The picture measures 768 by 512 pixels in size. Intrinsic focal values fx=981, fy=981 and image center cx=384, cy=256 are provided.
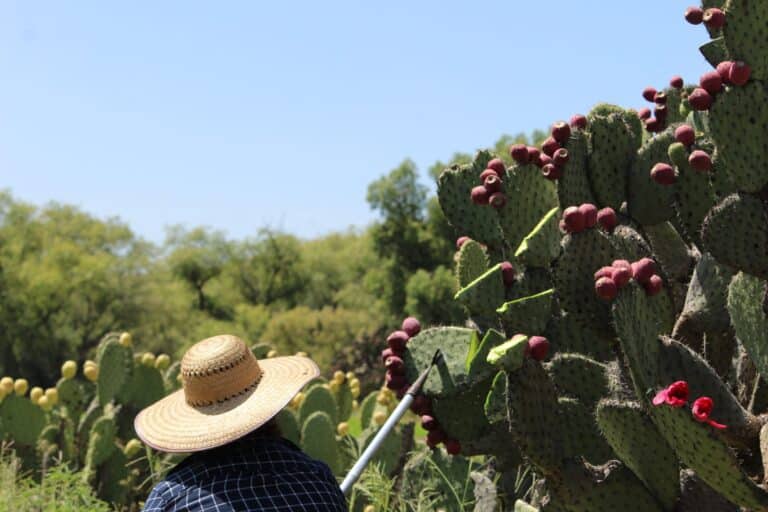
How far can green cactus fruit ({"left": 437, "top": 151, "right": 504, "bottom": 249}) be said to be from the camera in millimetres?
4312

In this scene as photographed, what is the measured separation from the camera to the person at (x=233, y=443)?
2496mm

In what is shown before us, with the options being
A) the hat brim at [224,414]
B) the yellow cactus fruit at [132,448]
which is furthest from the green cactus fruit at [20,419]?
the hat brim at [224,414]

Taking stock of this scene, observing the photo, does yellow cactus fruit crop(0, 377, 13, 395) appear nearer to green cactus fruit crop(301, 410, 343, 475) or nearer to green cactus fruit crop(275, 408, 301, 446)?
green cactus fruit crop(275, 408, 301, 446)

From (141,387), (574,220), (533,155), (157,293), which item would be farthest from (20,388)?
(157,293)

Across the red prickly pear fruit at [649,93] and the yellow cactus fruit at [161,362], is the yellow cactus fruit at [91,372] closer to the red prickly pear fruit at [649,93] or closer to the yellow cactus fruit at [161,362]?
the yellow cactus fruit at [161,362]

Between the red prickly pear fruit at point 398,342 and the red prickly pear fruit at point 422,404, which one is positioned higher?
the red prickly pear fruit at point 398,342

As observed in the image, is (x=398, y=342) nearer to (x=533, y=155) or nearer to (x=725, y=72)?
(x=533, y=155)

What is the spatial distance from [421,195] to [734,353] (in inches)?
987

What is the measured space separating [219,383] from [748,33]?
2049 millimetres

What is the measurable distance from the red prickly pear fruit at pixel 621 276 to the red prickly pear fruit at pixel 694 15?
1.45 meters

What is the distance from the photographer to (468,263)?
13.5ft

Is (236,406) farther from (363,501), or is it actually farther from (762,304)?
(363,501)

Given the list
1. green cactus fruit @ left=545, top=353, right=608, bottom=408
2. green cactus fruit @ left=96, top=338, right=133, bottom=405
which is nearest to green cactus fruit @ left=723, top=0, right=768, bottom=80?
green cactus fruit @ left=545, top=353, right=608, bottom=408

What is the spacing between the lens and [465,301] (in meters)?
3.83
